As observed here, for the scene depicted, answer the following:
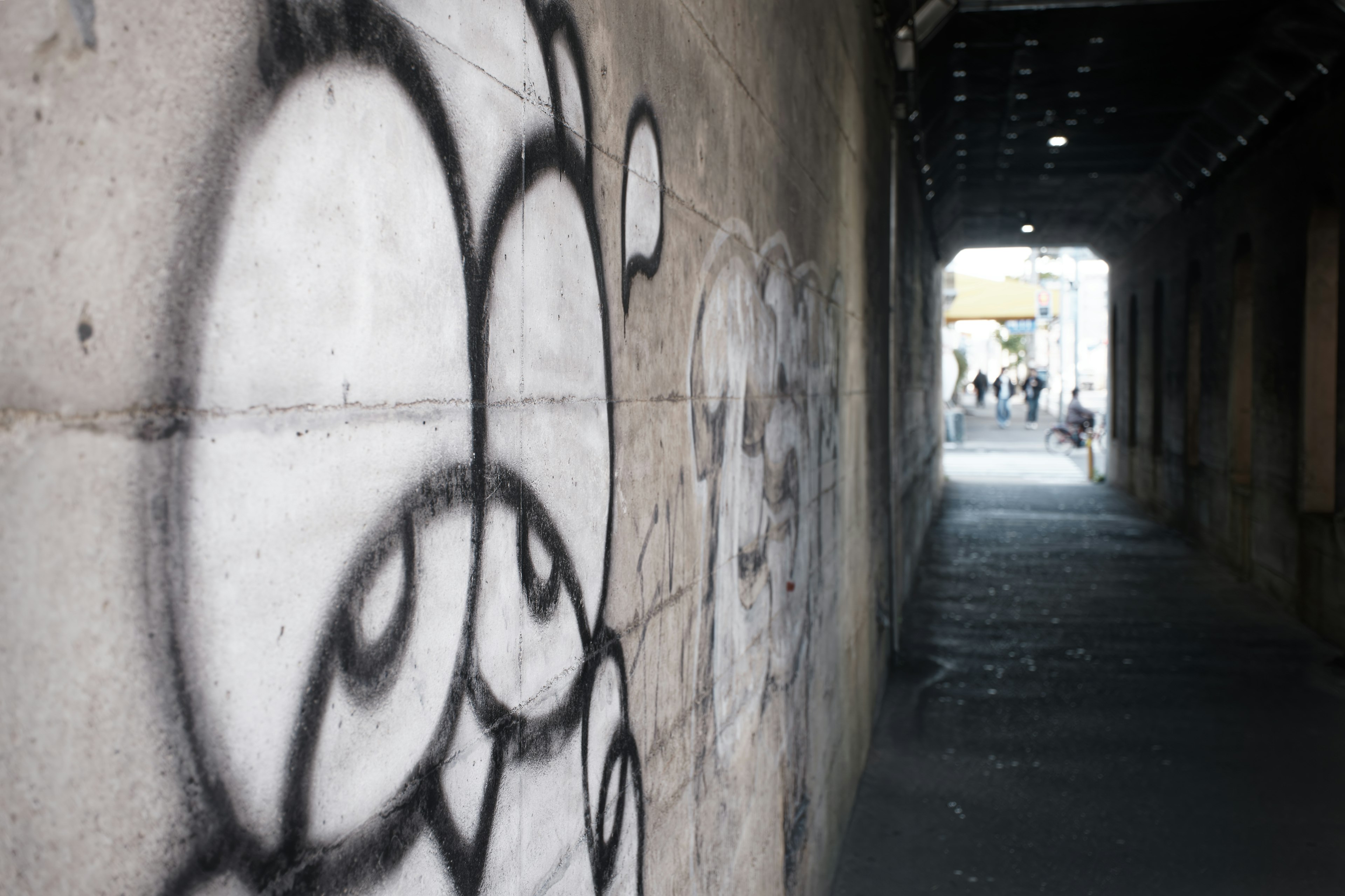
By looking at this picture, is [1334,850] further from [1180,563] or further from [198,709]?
[1180,563]

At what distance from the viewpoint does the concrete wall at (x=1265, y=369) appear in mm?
9680

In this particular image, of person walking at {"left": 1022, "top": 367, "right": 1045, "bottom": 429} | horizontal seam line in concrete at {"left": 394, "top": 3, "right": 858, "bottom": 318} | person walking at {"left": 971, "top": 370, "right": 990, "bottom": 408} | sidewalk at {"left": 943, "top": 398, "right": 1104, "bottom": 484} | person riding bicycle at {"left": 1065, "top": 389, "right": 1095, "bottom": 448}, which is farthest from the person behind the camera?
person walking at {"left": 971, "top": 370, "right": 990, "bottom": 408}

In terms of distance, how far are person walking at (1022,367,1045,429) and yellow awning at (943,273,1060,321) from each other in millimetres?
2195

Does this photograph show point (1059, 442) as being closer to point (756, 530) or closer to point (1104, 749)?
point (1104, 749)

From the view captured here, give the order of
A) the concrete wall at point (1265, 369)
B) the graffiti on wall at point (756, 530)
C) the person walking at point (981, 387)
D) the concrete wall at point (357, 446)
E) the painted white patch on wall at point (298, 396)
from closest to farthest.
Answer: the concrete wall at point (357, 446) < the painted white patch on wall at point (298, 396) < the graffiti on wall at point (756, 530) < the concrete wall at point (1265, 369) < the person walking at point (981, 387)

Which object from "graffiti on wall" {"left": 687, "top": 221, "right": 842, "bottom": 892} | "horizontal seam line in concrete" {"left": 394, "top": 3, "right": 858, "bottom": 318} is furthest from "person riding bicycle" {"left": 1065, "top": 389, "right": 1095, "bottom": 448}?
"horizontal seam line in concrete" {"left": 394, "top": 3, "right": 858, "bottom": 318}

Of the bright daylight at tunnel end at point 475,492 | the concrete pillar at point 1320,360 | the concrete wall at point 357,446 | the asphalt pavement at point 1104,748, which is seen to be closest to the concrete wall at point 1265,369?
the concrete pillar at point 1320,360

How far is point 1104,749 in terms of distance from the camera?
6.71 metres

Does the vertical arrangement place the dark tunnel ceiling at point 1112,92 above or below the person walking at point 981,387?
above

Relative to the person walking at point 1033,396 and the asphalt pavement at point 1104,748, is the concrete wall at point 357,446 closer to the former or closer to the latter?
the asphalt pavement at point 1104,748

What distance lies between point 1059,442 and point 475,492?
3023 centimetres

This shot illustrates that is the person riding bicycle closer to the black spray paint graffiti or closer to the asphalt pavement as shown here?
the asphalt pavement

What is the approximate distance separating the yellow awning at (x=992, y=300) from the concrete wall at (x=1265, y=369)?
802 inches

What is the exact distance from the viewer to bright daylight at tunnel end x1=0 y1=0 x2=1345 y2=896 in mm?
866
